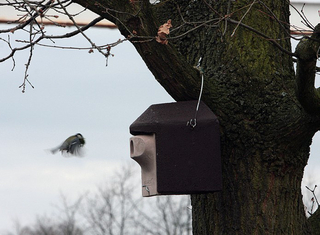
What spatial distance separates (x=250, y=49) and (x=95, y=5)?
101cm

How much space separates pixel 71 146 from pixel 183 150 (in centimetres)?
91

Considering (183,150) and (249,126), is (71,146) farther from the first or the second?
(249,126)

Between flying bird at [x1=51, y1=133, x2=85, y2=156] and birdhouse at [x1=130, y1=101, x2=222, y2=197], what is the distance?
26.3 inches

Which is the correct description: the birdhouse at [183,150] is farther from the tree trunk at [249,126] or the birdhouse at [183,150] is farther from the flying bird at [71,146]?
the flying bird at [71,146]

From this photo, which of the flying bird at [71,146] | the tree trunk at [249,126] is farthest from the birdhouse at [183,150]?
the flying bird at [71,146]

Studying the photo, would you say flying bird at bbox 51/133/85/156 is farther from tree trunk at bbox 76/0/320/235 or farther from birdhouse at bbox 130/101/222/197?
tree trunk at bbox 76/0/320/235

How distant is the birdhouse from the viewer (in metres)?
3.07

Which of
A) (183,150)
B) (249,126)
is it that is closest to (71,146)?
(183,150)

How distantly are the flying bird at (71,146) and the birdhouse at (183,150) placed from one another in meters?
0.67

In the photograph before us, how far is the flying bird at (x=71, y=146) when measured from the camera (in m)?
3.69

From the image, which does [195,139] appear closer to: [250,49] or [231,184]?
[231,184]

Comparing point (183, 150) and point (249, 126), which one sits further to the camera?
point (249, 126)

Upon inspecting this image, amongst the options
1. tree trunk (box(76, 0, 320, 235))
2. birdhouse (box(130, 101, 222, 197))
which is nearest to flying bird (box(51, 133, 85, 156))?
birdhouse (box(130, 101, 222, 197))

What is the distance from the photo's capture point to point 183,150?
3.10 m
